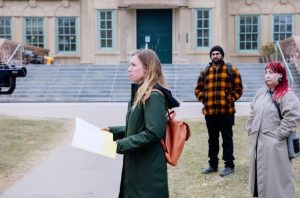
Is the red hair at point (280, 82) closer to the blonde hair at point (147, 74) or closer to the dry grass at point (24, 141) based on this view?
the blonde hair at point (147, 74)

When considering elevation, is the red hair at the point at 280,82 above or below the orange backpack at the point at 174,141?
above

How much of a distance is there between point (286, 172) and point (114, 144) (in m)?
2.36

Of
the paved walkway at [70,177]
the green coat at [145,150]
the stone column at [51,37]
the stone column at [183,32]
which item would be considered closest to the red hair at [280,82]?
the green coat at [145,150]

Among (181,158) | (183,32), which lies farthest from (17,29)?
(181,158)

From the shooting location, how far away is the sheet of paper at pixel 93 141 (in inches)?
171

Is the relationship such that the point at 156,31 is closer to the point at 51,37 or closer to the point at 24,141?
the point at 51,37

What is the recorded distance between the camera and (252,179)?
628 cm

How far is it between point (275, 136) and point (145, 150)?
2066 mm

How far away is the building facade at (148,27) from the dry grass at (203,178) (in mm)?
16822

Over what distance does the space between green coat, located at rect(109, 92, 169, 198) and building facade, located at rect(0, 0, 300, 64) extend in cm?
2279

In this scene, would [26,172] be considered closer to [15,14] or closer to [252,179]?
[252,179]

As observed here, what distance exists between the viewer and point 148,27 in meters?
28.1

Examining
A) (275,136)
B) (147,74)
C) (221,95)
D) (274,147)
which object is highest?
(147,74)

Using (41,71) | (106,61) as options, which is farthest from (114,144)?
(106,61)
